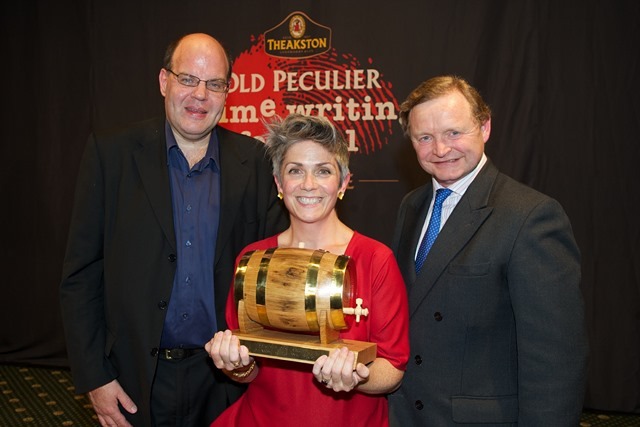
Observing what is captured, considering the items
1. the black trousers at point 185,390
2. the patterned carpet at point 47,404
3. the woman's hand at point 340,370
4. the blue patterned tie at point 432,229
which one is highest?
the blue patterned tie at point 432,229

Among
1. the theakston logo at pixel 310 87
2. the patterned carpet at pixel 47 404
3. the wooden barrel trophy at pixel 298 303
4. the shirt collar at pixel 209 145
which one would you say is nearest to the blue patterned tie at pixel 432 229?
the wooden barrel trophy at pixel 298 303

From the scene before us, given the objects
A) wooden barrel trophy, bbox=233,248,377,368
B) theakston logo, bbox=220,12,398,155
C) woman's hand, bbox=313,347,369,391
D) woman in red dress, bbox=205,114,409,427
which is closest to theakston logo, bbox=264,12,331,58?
theakston logo, bbox=220,12,398,155

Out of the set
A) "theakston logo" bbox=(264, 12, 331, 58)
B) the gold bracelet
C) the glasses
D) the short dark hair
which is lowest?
the gold bracelet

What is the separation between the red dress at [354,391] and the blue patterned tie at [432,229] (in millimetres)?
237

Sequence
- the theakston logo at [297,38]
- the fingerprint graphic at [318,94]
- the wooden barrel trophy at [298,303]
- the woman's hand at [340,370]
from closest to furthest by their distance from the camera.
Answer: the woman's hand at [340,370] < the wooden barrel trophy at [298,303] < the fingerprint graphic at [318,94] < the theakston logo at [297,38]

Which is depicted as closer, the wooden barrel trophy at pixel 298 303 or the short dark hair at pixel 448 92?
the wooden barrel trophy at pixel 298 303

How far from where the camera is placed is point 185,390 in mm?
2785

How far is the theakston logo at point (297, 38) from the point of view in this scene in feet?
18.1

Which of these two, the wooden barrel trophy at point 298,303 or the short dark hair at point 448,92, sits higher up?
the short dark hair at point 448,92

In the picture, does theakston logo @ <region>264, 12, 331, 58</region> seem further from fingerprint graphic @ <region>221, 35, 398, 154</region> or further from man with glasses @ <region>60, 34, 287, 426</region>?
man with glasses @ <region>60, 34, 287, 426</region>

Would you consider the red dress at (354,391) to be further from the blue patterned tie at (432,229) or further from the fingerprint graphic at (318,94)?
the fingerprint graphic at (318,94)

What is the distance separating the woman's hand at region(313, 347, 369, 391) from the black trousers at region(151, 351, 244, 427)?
0.88m

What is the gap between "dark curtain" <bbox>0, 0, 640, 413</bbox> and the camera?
4.97m

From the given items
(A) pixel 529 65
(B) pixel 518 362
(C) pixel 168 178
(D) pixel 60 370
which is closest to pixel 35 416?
(D) pixel 60 370
